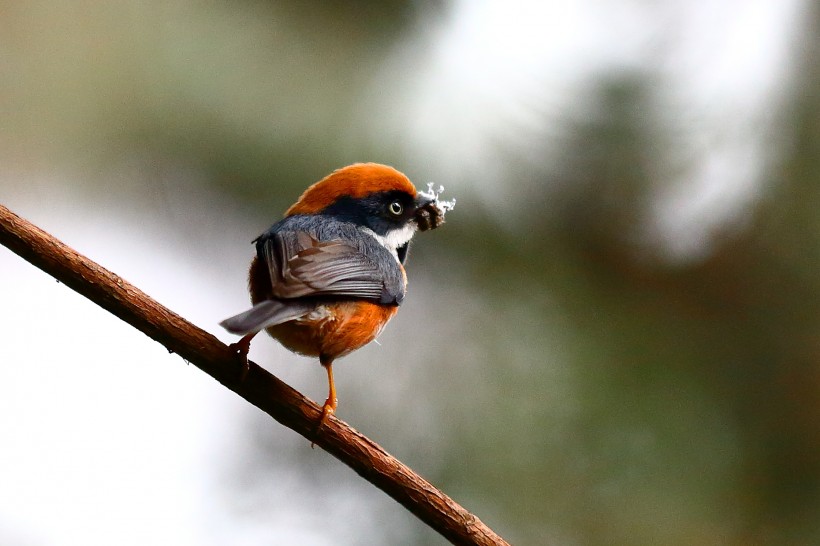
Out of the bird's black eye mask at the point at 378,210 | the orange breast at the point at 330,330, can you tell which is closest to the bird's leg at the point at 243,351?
the orange breast at the point at 330,330

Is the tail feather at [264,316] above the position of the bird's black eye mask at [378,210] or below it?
below

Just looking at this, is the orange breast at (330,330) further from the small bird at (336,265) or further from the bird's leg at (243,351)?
the bird's leg at (243,351)

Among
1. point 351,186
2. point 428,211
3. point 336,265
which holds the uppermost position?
point 428,211

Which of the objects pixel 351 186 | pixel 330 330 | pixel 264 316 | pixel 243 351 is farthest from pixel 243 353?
pixel 351 186

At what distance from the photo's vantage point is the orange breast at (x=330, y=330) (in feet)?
7.47

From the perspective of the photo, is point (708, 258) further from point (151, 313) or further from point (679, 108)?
point (151, 313)

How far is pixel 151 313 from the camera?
1.94 m

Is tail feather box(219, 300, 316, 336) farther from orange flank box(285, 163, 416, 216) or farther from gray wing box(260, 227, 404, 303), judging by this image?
orange flank box(285, 163, 416, 216)

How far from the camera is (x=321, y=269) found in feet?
7.34

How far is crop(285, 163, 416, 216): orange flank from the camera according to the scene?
2.68 meters

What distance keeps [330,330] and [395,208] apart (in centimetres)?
65

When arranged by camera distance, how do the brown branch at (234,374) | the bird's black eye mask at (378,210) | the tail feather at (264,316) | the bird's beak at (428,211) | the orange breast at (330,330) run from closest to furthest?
1. the tail feather at (264,316)
2. the brown branch at (234,374)
3. the orange breast at (330,330)
4. the bird's black eye mask at (378,210)
5. the bird's beak at (428,211)

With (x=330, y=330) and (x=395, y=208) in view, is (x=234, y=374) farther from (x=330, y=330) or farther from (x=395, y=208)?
(x=395, y=208)

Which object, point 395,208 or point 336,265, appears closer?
point 336,265
